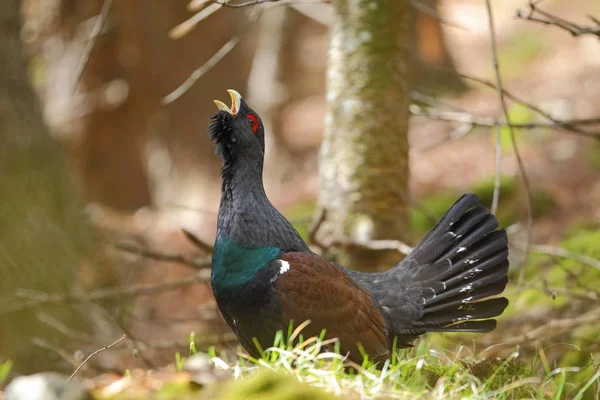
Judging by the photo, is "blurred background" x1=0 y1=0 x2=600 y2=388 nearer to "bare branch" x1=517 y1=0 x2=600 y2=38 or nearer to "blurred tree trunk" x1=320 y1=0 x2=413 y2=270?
"blurred tree trunk" x1=320 y1=0 x2=413 y2=270

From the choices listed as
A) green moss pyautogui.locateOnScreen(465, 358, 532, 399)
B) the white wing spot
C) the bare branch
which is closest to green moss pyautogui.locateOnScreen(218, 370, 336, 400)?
green moss pyautogui.locateOnScreen(465, 358, 532, 399)

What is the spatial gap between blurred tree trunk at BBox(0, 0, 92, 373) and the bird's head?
4186 millimetres

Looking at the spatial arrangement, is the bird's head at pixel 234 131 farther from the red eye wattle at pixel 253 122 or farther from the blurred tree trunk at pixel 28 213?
the blurred tree trunk at pixel 28 213

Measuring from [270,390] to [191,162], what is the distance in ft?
33.7

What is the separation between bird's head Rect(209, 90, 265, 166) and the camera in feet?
13.6

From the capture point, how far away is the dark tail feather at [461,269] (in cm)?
427

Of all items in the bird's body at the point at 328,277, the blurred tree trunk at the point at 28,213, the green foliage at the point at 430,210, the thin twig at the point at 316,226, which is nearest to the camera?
the bird's body at the point at 328,277

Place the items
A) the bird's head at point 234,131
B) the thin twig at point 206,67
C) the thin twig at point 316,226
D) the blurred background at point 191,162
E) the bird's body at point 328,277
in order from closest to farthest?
the bird's body at point 328,277
the bird's head at point 234,131
the thin twig at point 206,67
the thin twig at point 316,226
the blurred background at point 191,162

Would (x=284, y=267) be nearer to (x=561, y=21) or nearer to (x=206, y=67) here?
(x=206, y=67)

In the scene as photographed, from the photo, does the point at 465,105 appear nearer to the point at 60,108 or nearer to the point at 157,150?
the point at 157,150

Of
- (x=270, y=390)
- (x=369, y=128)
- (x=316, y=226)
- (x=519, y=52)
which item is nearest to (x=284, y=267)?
(x=316, y=226)

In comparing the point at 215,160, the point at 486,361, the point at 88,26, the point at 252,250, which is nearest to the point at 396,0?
the point at 252,250

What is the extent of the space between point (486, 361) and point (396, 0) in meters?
2.91

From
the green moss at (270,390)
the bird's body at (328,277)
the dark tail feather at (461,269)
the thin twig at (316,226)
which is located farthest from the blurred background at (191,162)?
the green moss at (270,390)
